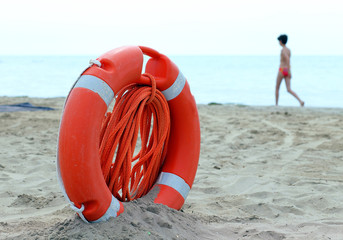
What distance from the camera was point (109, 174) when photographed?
203 centimetres

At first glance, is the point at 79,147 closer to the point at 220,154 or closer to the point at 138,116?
the point at 138,116

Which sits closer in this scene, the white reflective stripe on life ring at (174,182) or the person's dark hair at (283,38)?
the white reflective stripe on life ring at (174,182)

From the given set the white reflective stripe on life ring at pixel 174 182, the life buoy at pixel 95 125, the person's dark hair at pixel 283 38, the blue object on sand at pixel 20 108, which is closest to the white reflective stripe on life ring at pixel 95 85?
the life buoy at pixel 95 125

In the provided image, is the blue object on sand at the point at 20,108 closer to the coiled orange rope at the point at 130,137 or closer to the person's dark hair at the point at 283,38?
the person's dark hair at the point at 283,38

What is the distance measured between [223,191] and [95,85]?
1.46 m

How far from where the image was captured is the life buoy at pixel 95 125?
1.70 meters

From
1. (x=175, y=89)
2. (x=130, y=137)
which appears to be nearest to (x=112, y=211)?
(x=130, y=137)

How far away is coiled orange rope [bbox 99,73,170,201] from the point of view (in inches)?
78.7

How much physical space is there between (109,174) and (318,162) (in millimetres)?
2286

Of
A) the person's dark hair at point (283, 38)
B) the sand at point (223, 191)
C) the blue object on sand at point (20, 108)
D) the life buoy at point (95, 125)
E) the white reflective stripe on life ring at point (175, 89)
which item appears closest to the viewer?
the life buoy at point (95, 125)

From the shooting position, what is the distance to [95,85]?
1.78 meters

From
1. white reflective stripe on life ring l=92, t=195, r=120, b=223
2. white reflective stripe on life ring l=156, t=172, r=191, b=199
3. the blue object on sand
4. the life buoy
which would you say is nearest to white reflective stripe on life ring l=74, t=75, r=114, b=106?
the life buoy

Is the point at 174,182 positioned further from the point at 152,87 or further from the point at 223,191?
the point at 223,191

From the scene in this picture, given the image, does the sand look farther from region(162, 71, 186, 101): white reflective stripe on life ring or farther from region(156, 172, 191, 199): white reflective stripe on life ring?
region(162, 71, 186, 101): white reflective stripe on life ring
